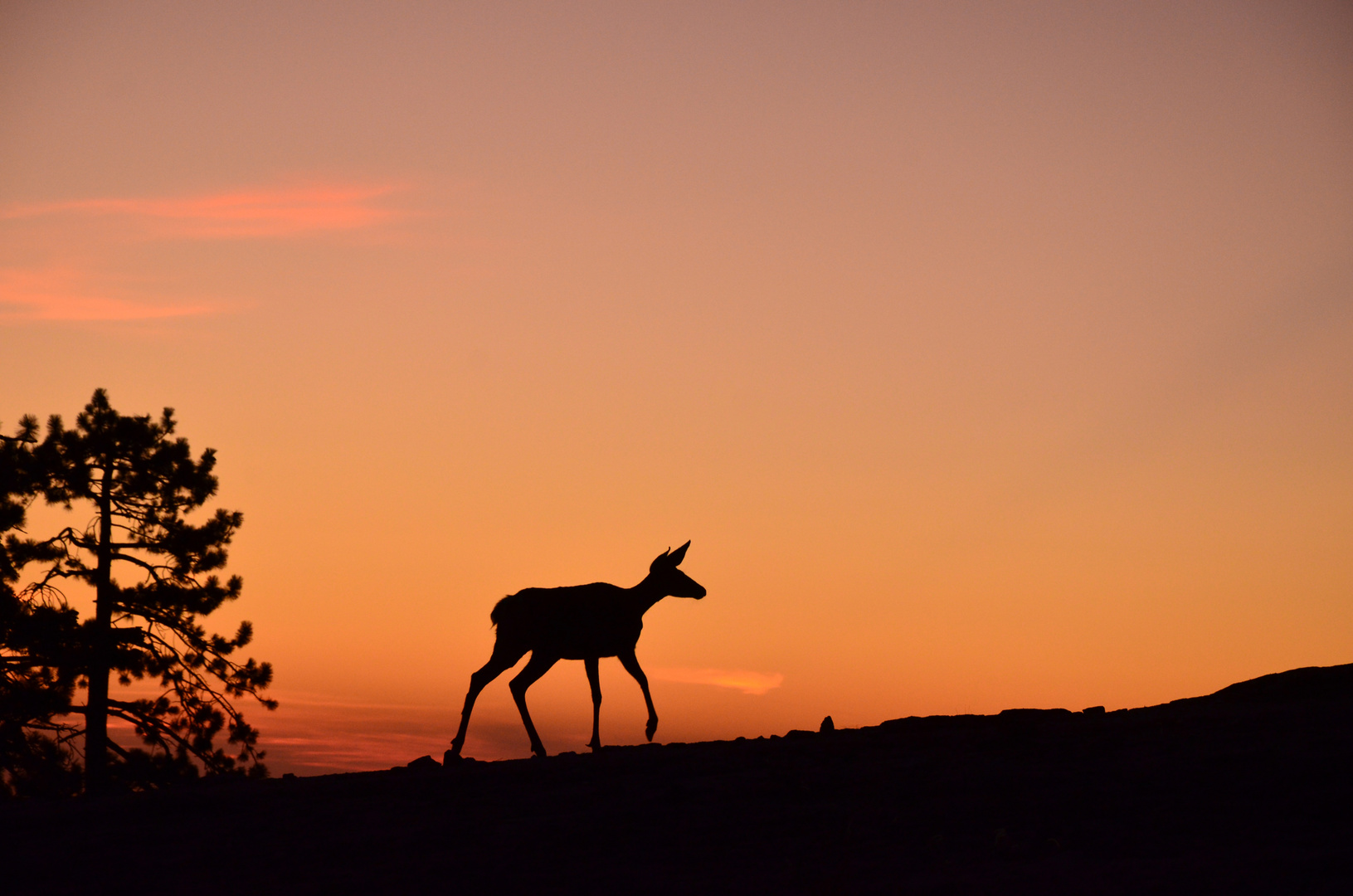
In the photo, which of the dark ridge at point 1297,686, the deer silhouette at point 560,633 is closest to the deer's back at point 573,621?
the deer silhouette at point 560,633

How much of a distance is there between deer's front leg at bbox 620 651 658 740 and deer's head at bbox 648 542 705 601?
74.1 inches

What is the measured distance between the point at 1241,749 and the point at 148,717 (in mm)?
23408

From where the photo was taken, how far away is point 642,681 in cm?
1856

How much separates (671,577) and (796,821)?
30.5 feet

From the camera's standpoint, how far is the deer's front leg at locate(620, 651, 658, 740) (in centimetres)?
1806

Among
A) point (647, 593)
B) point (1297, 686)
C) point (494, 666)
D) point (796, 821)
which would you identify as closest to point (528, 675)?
point (494, 666)

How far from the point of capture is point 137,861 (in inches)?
456

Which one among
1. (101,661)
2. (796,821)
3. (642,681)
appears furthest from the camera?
(101,661)

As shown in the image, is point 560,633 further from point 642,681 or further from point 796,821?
point 796,821

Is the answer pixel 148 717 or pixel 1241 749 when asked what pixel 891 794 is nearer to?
pixel 1241 749

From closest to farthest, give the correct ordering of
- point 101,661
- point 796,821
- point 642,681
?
point 796,821 → point 642,681 → point 101,661

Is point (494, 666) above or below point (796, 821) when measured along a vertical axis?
above

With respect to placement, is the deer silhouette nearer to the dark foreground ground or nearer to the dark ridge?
the dark foreground ground

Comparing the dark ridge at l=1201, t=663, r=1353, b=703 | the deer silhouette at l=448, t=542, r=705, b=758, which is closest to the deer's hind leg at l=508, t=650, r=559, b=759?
the deer silhouette at l=448, t=542, r=705, b=758
